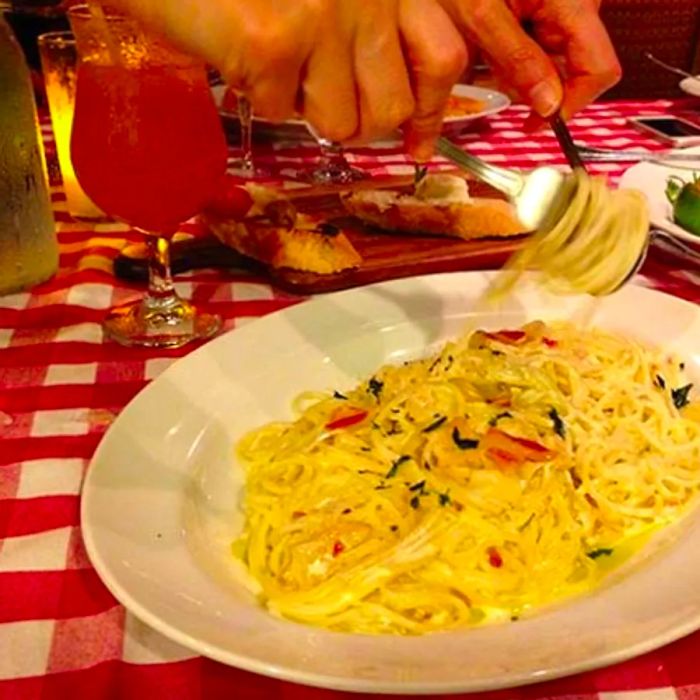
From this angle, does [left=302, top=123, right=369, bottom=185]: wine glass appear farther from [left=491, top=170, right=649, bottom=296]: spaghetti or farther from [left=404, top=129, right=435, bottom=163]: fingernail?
[left=404, top=129, right=435, bottom=163]: fingernail

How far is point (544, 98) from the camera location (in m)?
1.07

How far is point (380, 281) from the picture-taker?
4.96ft

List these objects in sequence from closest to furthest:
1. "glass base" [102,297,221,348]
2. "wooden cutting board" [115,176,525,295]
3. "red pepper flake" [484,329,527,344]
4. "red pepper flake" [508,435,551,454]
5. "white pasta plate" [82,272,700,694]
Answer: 1. "white pasta plate" [82,272,700,694]
2. "red pepper flake" [508,435,551,454]
3. "red pepper flake" [484,329,527,344]
4. "glass base" [102,297,221,348]
5. "wooden cutting board" [115,176,525,295]

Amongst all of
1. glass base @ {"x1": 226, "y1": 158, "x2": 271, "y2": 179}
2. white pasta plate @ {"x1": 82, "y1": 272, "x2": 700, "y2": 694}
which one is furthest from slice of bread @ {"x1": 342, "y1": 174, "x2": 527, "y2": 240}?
glass base @ {"x1": 226, "y1": 158, "x2": 271, "y2": 179}

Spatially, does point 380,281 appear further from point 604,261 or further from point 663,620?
point 663,620

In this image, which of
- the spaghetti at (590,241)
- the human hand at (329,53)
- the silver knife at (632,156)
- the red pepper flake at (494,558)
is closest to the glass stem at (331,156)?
the silver knife at (632,156)

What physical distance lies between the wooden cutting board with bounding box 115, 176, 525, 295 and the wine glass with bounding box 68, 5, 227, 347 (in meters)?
0.18

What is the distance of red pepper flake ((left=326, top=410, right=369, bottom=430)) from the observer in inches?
44.5

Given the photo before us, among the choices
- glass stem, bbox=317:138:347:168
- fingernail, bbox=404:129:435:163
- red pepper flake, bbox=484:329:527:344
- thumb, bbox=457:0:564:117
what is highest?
thumb, bbox=457:0:564:117

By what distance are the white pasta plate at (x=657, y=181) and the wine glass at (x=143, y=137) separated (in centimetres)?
74

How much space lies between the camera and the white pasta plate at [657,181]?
1.66m

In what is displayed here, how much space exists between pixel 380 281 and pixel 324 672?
2.88 ft

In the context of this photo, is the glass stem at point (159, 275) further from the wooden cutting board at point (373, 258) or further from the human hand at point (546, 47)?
the human hand at point (546, 47)

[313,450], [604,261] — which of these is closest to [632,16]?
[604,261]
